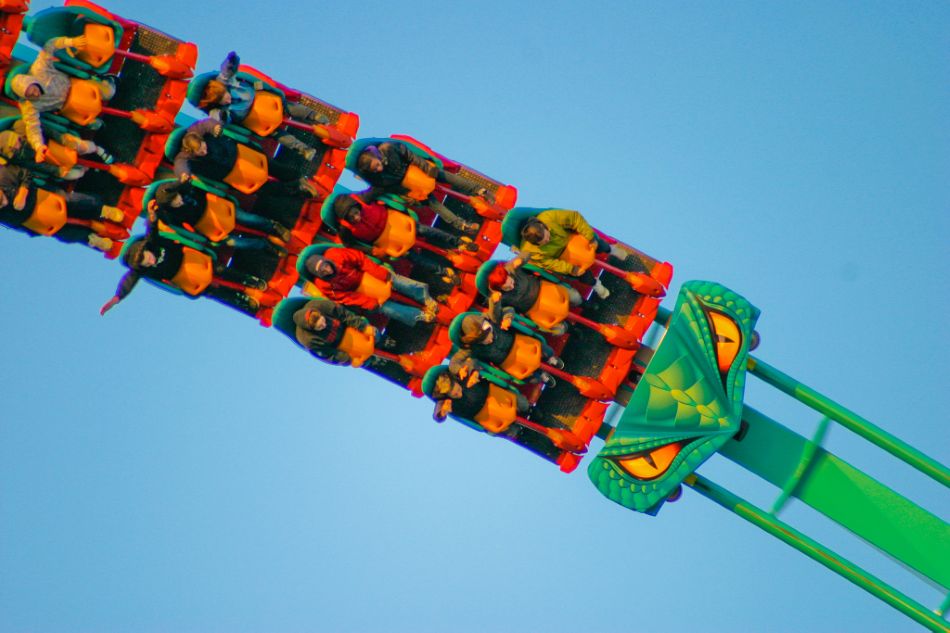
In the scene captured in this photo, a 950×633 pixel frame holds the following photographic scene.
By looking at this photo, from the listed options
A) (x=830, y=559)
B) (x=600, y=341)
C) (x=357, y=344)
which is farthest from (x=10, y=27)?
(x=830, y=559)

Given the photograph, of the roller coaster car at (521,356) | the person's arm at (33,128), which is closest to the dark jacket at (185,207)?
the person's arm at (33,128)

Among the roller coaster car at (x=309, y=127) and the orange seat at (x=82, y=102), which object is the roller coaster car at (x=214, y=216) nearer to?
the roller coaster car at (x=309, y=127)

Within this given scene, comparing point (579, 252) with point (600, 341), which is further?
point (600, 341)

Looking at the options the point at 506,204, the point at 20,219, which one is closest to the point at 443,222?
the point at 506,204

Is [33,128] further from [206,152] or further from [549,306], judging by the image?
[549,306]

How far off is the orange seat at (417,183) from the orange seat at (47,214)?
2.41m

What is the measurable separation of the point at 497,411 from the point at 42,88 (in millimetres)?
3896

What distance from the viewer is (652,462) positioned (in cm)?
832

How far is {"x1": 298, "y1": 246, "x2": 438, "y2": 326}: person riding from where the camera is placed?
8586 mm

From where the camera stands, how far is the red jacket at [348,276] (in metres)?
8.60

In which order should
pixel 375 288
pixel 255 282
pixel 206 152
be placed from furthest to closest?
pixel 255 282 < pixel 375 288 < pixel 206 152

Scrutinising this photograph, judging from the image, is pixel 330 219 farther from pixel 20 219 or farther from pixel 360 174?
pixel 20 219

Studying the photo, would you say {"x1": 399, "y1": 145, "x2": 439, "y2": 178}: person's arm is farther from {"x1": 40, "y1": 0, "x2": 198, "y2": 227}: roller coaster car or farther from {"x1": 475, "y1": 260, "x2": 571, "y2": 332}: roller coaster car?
{"x1": 40, "y1": 0, "x2": 198, "y2": 227}: roller coaster car

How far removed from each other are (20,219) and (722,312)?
4.87 meters
